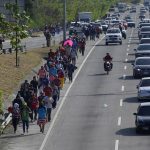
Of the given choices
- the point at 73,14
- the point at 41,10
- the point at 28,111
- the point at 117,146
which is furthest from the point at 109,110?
the point at 73,14

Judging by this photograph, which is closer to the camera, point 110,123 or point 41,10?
point 110,123

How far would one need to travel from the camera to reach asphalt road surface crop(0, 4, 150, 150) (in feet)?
102

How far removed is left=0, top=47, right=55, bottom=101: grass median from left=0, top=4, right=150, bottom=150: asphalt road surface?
9.48ft

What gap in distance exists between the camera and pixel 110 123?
35.5 meters

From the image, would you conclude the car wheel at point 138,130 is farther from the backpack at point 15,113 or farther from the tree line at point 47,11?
the tree line at point 47,11

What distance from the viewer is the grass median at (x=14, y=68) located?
4681cm

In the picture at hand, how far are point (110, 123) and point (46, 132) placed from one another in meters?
3.00

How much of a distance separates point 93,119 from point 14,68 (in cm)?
1783

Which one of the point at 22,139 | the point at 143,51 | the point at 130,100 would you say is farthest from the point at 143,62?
the point at 22,139

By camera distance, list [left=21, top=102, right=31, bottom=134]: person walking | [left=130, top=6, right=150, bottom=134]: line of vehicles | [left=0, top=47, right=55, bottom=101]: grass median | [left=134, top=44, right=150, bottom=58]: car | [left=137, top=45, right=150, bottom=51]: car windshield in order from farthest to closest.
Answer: [left=137, top=45, right=150, bottom=51]: car windshield, [left=134, top=44, right=150, bottom=58]: car, [left=0, top=47, right=55, bottom=101]: grass median, [left=21, top=102, right=31, bottom=134]: person walking, [left=130, top=6, right=150, bottom=134]: line of vehicles

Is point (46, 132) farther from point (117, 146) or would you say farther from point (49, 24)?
point (49, 24)

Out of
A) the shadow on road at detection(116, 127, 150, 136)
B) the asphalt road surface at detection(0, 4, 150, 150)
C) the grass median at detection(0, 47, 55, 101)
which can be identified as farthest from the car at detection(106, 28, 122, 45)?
the shadow on road at detection(116, 127, 150, 136)

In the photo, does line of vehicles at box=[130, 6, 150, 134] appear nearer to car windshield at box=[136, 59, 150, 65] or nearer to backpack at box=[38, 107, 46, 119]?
car windshield at box=[136, 59, 150, 65]

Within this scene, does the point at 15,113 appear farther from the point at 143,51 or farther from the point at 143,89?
the point at 143,51
